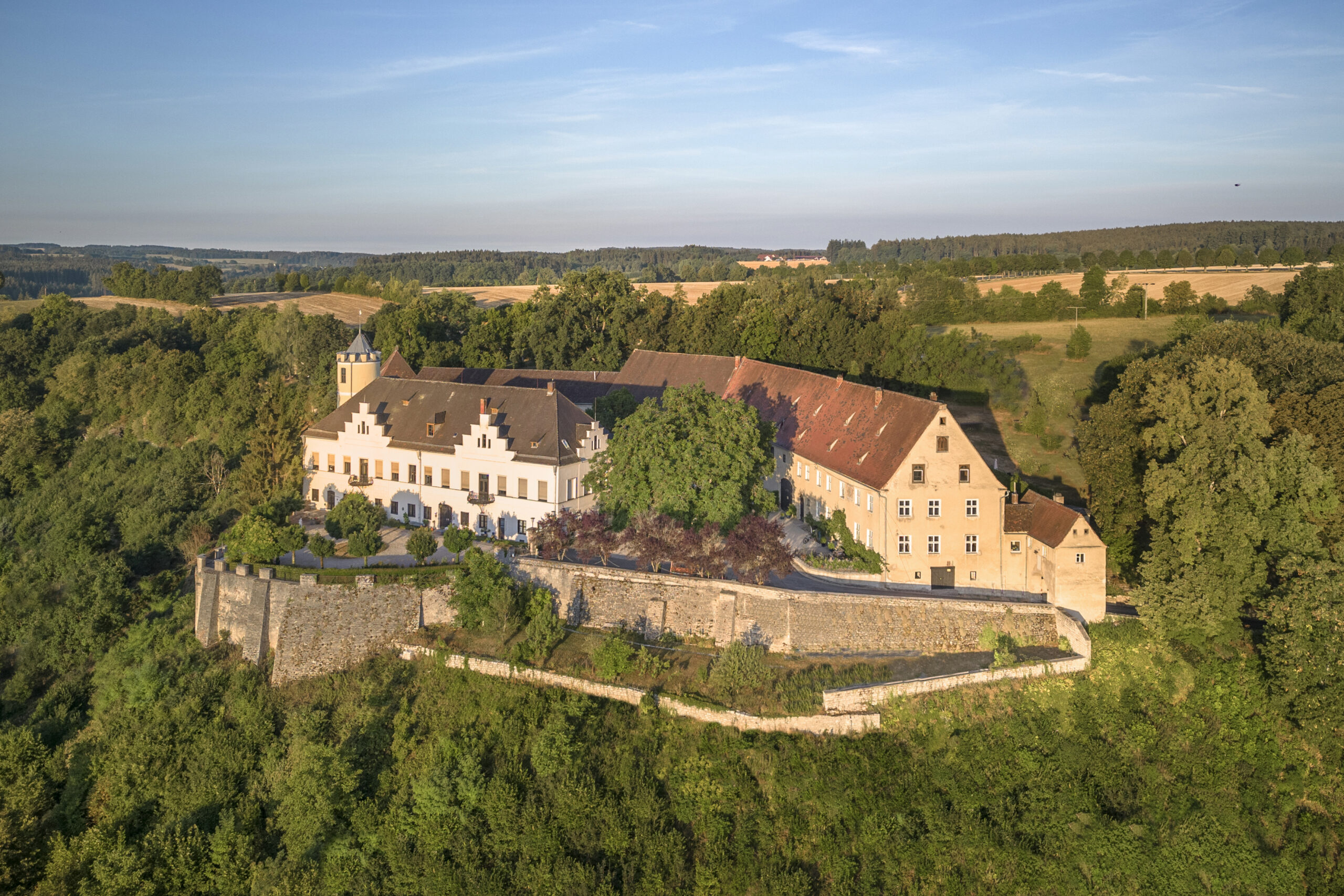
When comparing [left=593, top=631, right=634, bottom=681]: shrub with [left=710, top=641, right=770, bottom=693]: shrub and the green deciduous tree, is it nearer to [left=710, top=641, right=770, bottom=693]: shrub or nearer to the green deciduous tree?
[left=710, top=641, right=770, bottom=693]: shrub

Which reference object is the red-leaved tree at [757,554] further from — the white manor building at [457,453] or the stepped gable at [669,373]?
the stepped gable at [669,373]

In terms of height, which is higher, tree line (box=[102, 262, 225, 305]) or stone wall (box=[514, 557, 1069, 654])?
tree line (box=[102, 262, 225, 305])

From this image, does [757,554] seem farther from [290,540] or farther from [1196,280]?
[1196,280]

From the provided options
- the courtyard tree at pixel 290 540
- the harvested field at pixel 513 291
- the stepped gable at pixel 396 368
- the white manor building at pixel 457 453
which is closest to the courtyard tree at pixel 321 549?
the courtyard tree at pixel 290 540

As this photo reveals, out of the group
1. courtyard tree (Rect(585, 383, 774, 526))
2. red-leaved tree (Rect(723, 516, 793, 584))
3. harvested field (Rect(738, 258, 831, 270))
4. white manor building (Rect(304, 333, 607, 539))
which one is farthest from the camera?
harvested field (Rect(738, 258, 831, 270))

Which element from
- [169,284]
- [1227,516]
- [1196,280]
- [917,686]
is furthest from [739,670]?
[169,284]

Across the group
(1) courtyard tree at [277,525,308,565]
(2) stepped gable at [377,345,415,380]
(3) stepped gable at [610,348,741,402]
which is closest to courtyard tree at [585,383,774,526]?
(1) courtyard tree at [277,525,308,565]

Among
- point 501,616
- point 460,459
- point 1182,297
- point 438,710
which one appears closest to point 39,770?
point 438,710
